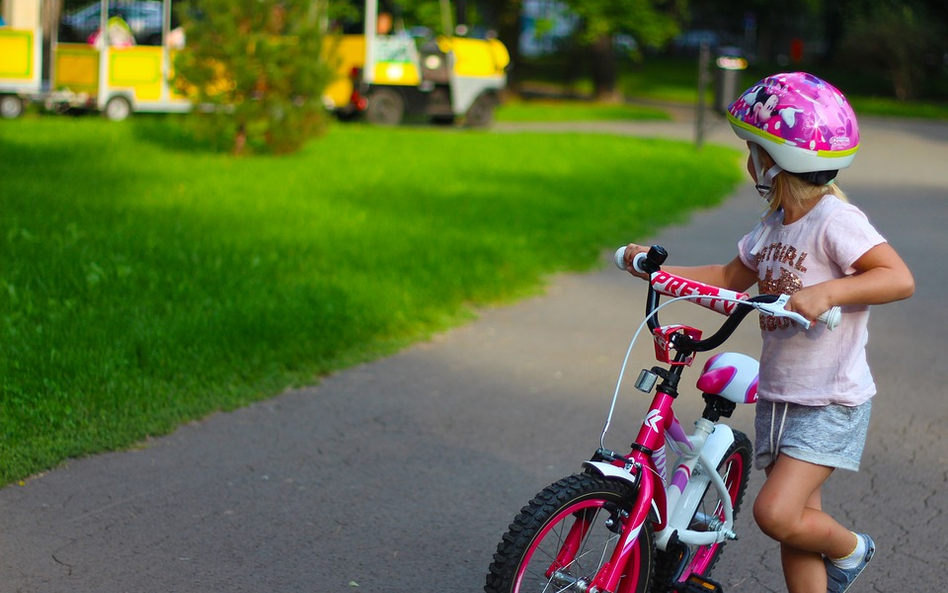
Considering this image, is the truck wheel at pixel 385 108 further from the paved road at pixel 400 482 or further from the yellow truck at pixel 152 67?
the paved road at pixel 400 482

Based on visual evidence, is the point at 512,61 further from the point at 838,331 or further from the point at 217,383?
the point at 838,331

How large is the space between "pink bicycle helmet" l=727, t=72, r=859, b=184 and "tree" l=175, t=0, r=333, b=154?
402 inches

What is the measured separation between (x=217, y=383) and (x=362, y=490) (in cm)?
140

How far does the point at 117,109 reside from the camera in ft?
60.7

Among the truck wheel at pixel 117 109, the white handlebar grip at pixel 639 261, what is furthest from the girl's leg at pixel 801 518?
the truck wheel at pixel 117 109

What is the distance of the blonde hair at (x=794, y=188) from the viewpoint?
9.91 ft

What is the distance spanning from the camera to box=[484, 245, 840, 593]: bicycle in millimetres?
2834

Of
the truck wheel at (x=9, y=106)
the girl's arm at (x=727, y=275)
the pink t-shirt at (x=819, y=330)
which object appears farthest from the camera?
the truck wheel at (x=9, y=106)

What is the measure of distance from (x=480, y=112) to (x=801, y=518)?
18.7 m

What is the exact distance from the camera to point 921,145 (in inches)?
805

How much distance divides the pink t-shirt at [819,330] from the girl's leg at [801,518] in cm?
19

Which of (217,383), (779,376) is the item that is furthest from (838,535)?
(217,383)

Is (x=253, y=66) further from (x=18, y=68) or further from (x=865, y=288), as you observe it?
(x=865, y=288)

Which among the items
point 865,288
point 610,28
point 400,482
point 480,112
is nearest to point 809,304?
point 865,288
